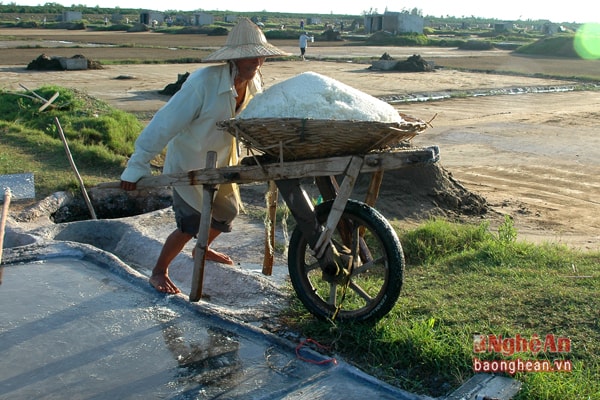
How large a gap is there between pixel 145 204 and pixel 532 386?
16.4 ft

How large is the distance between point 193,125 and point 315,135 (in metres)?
0.93

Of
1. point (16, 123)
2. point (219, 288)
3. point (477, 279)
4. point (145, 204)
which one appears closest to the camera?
point (477, 279)

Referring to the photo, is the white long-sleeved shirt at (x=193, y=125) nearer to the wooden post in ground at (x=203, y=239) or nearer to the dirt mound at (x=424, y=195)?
the wooden post in ground at (x=203, y=239)

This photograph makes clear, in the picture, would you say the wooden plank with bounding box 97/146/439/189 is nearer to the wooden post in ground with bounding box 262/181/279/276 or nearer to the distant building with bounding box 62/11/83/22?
the wooden post in ground with bounding box 262/181/279/276

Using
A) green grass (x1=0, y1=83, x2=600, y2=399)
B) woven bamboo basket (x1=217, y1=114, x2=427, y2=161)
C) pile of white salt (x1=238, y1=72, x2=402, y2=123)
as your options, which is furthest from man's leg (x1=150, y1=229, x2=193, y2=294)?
pile of white salt (x1=238, y1=72, x2=402, y2=123)

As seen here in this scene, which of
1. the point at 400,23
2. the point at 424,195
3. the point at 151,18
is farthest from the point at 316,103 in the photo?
the point at 151,18

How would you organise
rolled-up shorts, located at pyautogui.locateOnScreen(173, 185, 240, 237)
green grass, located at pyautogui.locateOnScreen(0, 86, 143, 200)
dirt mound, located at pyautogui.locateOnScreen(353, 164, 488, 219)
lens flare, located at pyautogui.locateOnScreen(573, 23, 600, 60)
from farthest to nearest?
lens flare, located at pyautogui.locateOnScreen(573, 23, 600, 60) < green grass, located at pyautogui.locateOnScreen(0, 86, 143, 200) < dirt mound, located at pyautogui.locateOnScreen(353, 164, 488, 219) < rolled-up shorts, located at pyautogui.locateOnScreen(173, 185, 240, 237)

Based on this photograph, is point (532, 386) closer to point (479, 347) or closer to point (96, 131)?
point (479, 347)

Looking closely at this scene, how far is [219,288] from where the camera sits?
4.83 metres

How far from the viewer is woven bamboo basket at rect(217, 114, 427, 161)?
11.3 ft

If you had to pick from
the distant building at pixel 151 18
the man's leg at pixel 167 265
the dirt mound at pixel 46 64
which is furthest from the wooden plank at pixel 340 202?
the distant building at pixel 151 18

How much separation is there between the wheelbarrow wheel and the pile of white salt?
51 cm

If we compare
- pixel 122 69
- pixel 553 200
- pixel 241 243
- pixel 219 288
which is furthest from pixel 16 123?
pixel 122 69

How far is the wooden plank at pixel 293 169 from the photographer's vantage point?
11.6ft
